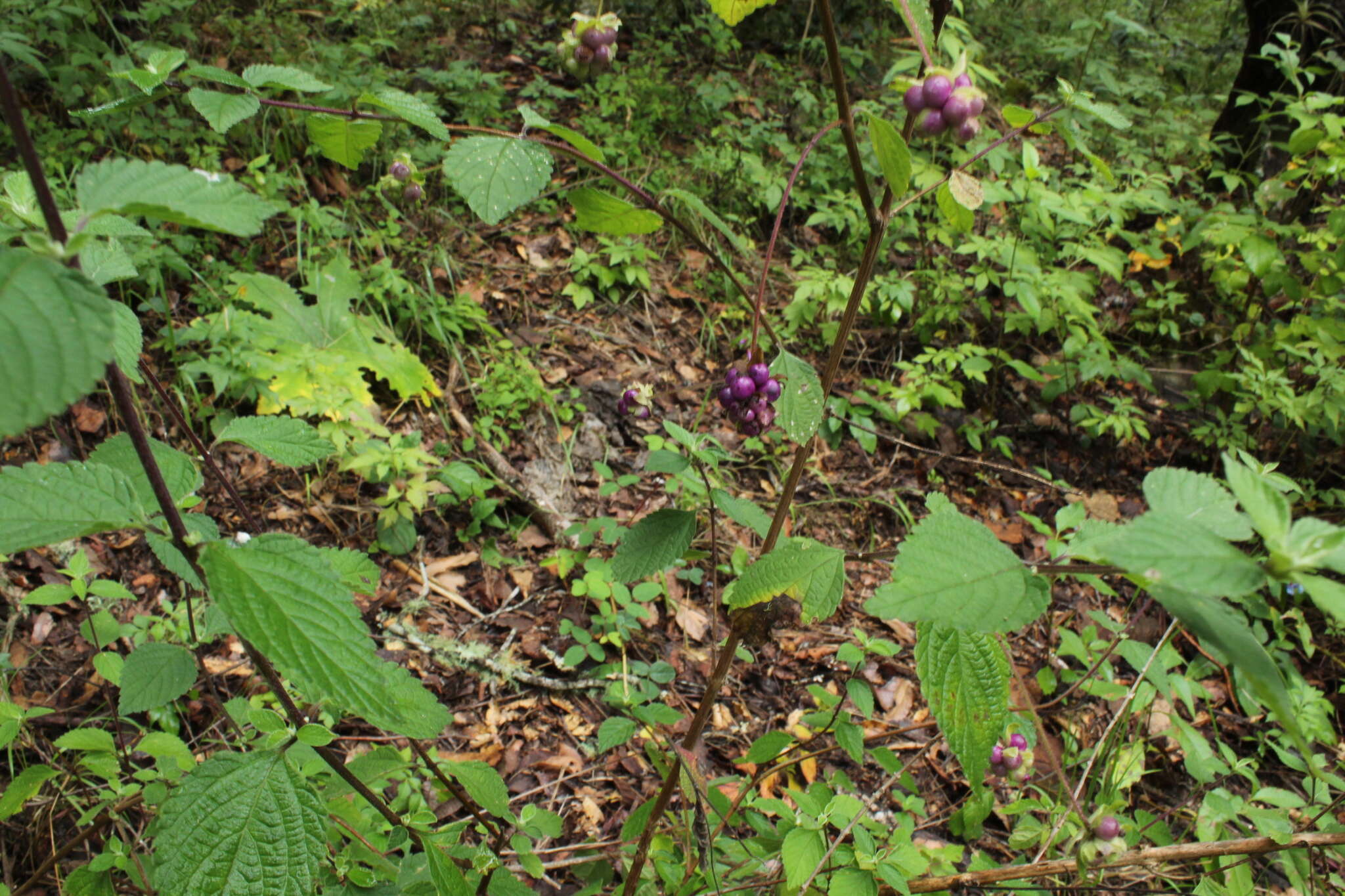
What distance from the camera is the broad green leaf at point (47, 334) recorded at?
466mm

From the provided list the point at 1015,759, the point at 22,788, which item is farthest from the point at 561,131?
the point at 1015,759

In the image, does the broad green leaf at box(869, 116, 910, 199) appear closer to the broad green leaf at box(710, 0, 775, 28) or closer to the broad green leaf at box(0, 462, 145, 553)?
the broad green leaf at box(710, 0, 775, 28)

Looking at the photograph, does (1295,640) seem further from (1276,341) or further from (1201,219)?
(1201,219)

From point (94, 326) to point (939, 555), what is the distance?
72cm

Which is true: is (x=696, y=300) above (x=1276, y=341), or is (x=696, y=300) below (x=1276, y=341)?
below

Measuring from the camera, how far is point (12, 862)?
1.54 m

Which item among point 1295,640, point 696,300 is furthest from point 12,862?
point 1295,640

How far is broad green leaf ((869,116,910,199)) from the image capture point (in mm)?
795

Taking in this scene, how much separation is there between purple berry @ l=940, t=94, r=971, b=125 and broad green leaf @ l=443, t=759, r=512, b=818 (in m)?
1.18

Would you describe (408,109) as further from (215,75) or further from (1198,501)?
(1198,501)

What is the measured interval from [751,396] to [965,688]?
0.51 meters

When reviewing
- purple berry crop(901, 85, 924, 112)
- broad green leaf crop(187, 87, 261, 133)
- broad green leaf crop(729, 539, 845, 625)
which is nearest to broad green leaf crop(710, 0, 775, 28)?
purple berry crop(901, 85, 924, 112)

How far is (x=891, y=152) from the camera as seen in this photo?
0.83 metres

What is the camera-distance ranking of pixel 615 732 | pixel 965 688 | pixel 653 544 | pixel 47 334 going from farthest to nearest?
pixel 615 732, pixel 653 544, pixel 965 688, pixel 47 334
